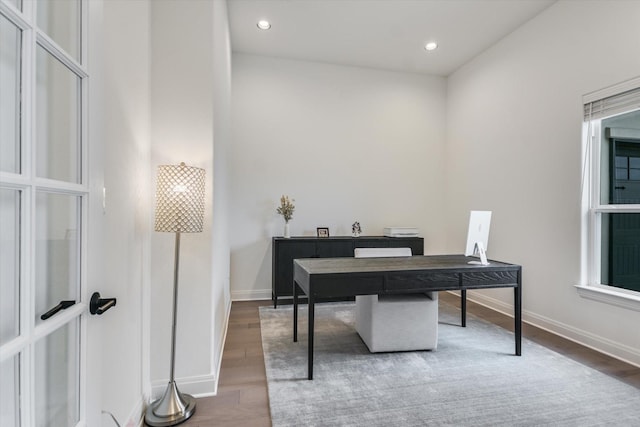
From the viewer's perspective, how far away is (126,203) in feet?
5.17

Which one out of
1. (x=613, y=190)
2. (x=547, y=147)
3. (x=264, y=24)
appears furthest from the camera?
(x=264, y=24)

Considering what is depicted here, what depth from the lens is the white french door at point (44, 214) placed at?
0.70 metres

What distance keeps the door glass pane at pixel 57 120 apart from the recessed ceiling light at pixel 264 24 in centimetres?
305

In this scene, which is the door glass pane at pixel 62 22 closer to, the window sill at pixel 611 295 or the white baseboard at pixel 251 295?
the white baseboard at pixel 251 295

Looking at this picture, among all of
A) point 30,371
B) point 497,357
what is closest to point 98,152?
point 30,371

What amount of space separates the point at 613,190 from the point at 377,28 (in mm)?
2872

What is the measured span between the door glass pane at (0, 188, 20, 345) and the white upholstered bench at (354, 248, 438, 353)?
2.23m

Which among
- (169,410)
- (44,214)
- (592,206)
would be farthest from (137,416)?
(592,206)

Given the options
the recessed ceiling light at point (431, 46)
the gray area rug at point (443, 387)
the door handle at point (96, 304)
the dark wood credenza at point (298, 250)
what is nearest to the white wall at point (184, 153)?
the gray area rug at point (443, 387)

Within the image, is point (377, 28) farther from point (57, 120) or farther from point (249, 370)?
point (249, 370)

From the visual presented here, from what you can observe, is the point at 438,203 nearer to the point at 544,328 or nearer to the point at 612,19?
the point at 544,328

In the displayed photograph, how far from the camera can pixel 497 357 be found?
99.2 inches

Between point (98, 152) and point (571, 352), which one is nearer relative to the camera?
point (98, 152)

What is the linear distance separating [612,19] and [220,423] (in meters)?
4.19
